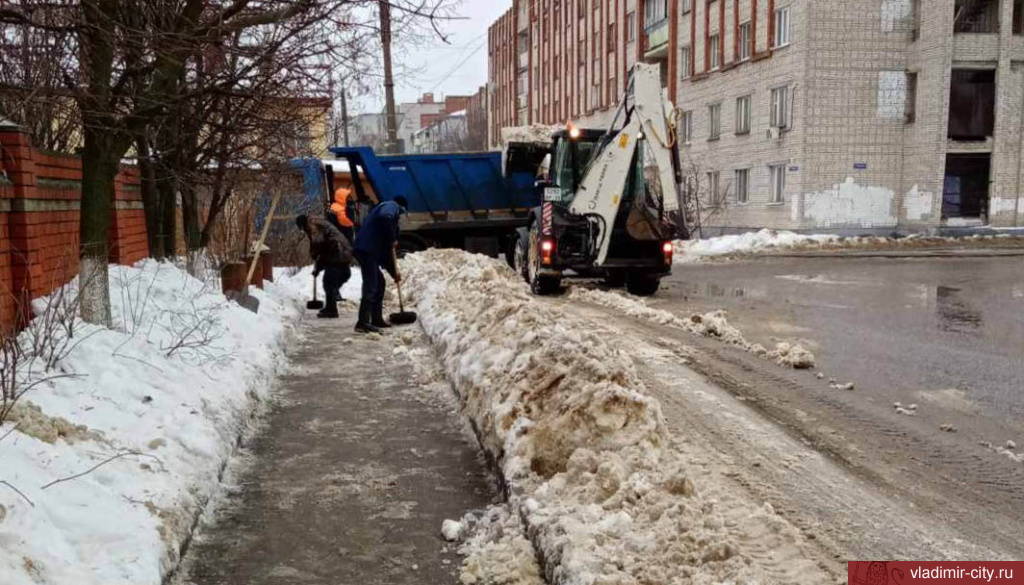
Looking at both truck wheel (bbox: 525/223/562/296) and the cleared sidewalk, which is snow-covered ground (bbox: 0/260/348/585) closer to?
the cleared sidewalk

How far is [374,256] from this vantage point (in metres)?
10.4

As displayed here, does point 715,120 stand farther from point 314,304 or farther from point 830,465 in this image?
point 830,465

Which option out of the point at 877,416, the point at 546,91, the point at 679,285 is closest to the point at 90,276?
the point at 877,416

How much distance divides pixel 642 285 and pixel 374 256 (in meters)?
5.17

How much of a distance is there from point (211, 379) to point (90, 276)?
1235mm

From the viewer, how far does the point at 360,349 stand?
9.38 meters

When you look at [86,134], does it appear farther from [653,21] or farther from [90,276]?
[653,21]

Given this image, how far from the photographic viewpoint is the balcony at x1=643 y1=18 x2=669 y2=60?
36.4 meters

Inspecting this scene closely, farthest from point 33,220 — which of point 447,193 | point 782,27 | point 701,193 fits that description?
point 701,193

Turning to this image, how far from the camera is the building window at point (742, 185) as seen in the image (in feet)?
98.3

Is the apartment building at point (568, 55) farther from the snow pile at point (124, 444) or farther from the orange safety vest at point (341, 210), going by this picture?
the snow pile at point (124, 444)

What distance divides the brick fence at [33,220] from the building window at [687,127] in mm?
29818

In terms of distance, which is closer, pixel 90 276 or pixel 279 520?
pixel 279 520

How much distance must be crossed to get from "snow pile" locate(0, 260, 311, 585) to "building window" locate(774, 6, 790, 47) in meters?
24.5
